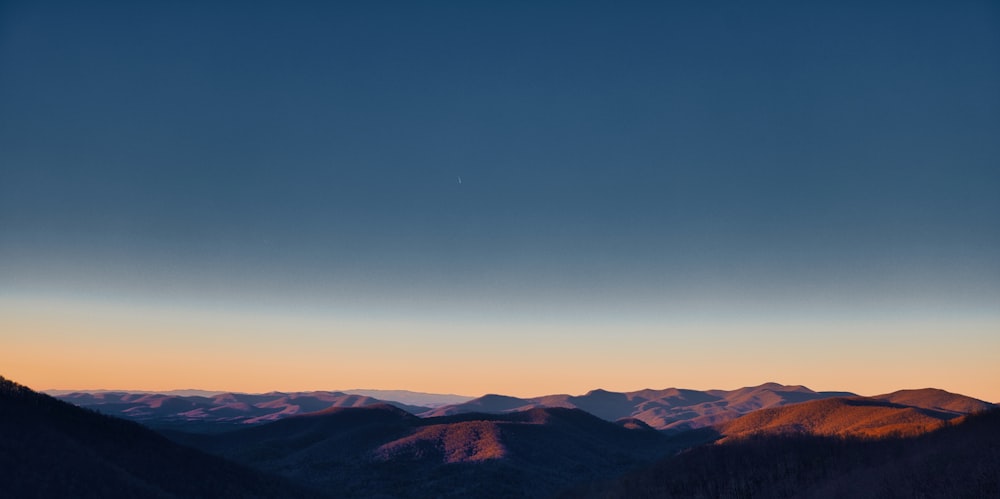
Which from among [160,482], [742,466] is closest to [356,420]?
[160,482]

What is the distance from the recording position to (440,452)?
72.3 meters

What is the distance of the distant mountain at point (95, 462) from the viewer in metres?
28.9

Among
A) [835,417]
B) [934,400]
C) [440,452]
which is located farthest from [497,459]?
[934,400]

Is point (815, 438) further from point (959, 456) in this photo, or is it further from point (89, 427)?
point (89, 427)

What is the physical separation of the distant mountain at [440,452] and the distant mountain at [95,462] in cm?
1414

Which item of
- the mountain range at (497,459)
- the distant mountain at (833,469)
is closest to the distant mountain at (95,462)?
the mountain range at (497,459)

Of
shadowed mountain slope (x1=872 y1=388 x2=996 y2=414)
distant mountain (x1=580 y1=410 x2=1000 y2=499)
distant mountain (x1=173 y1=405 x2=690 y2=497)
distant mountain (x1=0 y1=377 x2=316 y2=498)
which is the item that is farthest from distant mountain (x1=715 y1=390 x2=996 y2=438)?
distant mountain (x1=0 y1=377 x2=316 y2=498)

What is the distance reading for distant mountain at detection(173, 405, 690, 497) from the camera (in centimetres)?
5847

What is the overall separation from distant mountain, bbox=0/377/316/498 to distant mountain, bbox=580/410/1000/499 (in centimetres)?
2795

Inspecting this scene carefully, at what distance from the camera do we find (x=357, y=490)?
56.9 m

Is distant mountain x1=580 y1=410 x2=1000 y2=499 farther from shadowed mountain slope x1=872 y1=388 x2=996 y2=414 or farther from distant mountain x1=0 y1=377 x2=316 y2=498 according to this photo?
shadowed mountain slope x1=872 y1=388 x2=996 y2=414

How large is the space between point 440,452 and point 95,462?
44.5m

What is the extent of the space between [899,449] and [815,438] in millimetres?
10820

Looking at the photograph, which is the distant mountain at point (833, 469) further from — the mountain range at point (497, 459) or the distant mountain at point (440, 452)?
the distant mountain at point (440, 452)
